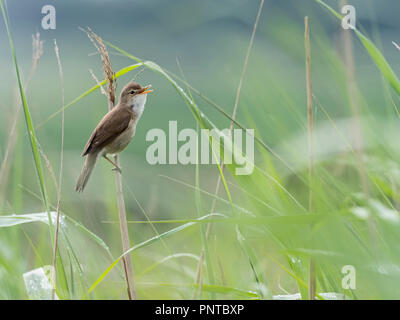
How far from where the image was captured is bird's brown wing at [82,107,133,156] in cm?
144

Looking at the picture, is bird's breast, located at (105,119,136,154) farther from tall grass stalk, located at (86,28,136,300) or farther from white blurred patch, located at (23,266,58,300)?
white blurred patch, located at (23,266,58,300)

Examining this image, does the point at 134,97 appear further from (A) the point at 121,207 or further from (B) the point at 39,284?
(B) the point at 39,284

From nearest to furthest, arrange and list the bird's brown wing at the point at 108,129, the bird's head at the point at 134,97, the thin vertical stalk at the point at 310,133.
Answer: the thin vertical stalk at the point at 310,133 < the bird's brown wing at the point at 108,129 < the bird's head at the point at 134,97

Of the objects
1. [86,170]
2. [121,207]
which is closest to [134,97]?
[86,170]

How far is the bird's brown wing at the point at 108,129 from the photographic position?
1438mm

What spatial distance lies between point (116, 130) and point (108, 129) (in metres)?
0.06

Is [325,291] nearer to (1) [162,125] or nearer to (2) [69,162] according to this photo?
(2) [69,162]

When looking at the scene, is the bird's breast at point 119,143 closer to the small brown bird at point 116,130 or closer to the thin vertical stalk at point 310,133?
the small brown bird at point 116,130

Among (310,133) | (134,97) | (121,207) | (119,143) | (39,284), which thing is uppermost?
(134,97)

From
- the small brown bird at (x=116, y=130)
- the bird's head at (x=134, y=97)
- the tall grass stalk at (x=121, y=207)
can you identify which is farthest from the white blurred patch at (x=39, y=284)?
the bird's head at (x=134, y=97)

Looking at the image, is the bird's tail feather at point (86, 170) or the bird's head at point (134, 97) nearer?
the bird's tail feather at point (86, 170)

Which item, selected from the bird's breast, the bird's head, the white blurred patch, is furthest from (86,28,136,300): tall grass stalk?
the bird's head

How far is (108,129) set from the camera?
149 centimetres
